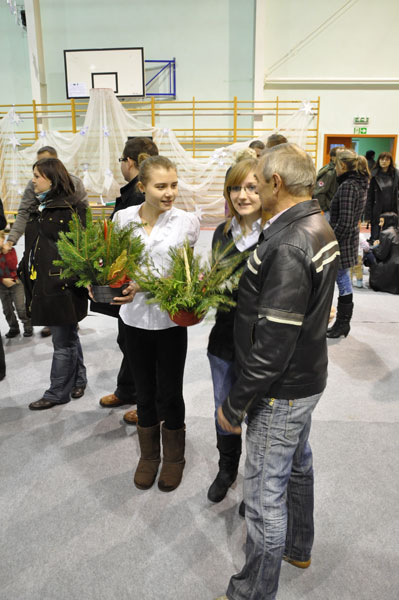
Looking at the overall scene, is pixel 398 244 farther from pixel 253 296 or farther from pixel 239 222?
pixel 253 296

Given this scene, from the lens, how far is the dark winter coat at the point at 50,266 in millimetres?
2582

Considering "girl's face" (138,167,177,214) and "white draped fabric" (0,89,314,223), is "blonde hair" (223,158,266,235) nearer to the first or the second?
"girl's face" (138,167,177,214)

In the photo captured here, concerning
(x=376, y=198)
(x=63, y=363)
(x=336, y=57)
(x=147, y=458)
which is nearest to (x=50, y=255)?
(x=63, y=363)

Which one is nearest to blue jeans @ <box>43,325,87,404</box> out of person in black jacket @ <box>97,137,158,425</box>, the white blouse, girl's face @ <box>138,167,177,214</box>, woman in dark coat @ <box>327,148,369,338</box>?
person in black jacket @ <box>97,137,158,425</box>

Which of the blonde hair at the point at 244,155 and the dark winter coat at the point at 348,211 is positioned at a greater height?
the blonde hair at the point at 244,155

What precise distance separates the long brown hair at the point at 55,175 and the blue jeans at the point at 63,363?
2.54 ft

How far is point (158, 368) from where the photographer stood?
6.72 ft

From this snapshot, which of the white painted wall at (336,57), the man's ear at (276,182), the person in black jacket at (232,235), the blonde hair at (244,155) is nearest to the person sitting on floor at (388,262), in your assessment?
the blonde hair at (244,155)

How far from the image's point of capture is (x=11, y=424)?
2.63m

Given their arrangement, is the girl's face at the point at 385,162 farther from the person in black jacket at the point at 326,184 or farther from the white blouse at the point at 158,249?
the white blouse at the point at 158,249

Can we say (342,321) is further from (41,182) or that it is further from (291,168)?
(291,168)

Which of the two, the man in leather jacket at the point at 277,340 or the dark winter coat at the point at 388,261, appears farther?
the dark winter coat at the point at 388,261

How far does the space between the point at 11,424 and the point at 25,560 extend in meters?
1.04

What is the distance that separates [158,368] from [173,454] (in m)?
0.43
